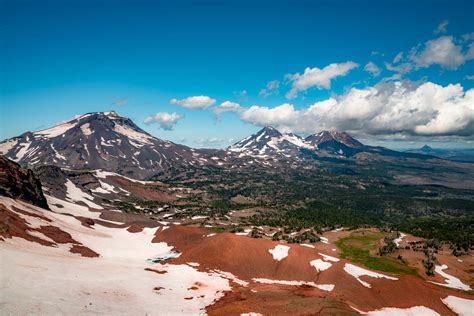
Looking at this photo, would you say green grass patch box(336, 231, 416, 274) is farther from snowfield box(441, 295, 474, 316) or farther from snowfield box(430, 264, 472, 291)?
snowfield box(441, 295, 474, 316)

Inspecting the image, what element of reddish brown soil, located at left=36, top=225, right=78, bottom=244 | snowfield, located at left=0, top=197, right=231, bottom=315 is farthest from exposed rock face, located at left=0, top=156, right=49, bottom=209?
snowfield, located at left=0, top=197, right=231, bottom=315

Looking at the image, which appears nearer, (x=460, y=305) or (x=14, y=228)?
(x=460, y=305)

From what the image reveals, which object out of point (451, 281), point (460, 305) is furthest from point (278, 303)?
point (451, 281)

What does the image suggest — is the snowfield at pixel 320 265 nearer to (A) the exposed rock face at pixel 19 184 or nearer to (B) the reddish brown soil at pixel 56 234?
(B) the reddish brown soil at pixel 56 234

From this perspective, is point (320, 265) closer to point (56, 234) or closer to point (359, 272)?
point (359, 272)

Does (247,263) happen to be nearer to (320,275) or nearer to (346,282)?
(320,275)

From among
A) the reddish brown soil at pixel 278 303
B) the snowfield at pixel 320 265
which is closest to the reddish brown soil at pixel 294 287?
the reddish brown soil at pixel 278 303
